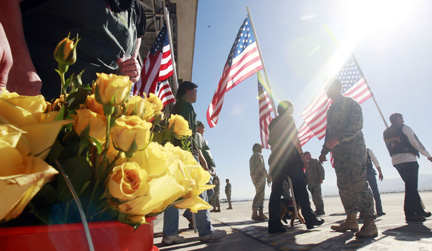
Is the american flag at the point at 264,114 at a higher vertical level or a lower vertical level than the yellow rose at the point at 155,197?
higher

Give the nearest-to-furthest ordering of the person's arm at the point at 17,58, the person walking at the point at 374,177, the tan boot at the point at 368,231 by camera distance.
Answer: the person's arm at the point at 17,58 < the tan boot at the point at 368,231 < the person walking at the point at 374,177

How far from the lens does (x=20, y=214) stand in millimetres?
413

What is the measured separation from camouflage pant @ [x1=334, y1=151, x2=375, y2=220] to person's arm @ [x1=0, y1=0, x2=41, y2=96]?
121 inches

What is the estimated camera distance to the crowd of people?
36.3 inches

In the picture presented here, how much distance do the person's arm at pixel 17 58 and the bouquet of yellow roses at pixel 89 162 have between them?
15.3 inches

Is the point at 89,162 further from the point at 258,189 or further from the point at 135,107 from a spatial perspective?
the point at 258,189

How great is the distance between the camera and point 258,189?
6129mm

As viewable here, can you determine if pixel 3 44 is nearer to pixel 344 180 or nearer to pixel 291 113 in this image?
→ pixel 344 180

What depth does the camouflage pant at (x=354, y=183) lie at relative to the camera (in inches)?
117

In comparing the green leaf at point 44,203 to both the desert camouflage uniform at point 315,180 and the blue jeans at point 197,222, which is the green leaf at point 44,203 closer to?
the blue jeans at point 197,222

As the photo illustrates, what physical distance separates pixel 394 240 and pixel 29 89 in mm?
3032

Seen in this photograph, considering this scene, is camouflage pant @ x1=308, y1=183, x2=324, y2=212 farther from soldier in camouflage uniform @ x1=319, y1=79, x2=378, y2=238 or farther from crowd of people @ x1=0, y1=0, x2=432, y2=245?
soldier in camouflage uniform @ x1=319, y1=79, x2=378, y2=238

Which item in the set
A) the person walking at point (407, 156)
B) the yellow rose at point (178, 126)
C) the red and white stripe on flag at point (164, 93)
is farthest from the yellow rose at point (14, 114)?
the red and white stripe on flag at point (164, 93)

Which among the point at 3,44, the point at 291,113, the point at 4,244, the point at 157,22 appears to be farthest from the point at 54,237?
the point at 157,22
